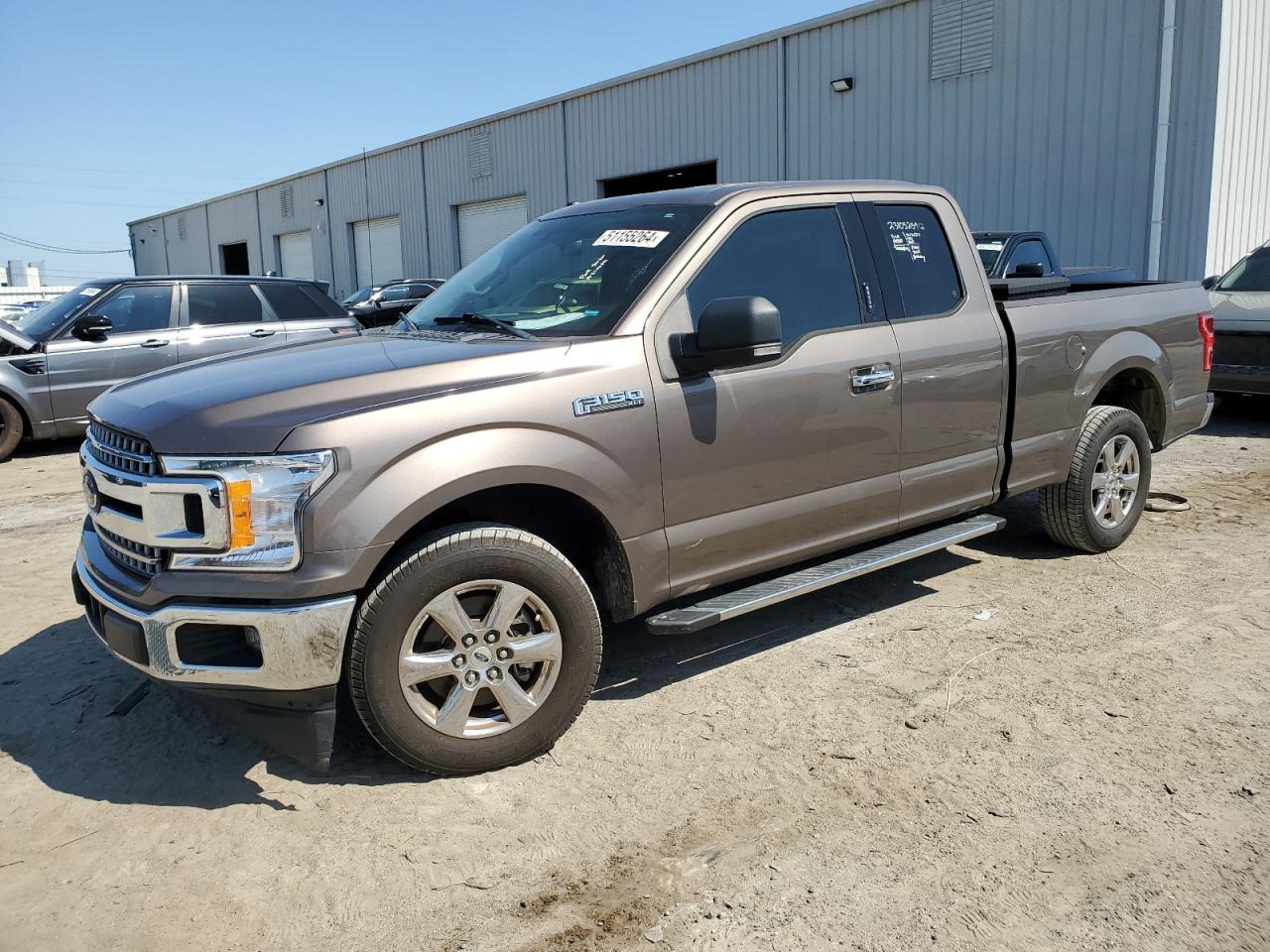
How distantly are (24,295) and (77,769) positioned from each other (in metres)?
44.6

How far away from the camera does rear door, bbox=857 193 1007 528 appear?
4.32m

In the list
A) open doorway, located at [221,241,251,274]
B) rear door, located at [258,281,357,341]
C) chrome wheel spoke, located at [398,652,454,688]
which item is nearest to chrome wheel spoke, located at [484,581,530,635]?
chrome wheel spoke, located at [398,652,454,688]

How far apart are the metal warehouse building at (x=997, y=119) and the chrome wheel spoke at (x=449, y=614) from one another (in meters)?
13.1

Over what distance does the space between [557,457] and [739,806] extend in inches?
49.2

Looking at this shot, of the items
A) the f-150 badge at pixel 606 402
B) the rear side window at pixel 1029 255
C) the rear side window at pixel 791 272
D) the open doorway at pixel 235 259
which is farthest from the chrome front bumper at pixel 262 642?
the open doorway at pixel 235 259

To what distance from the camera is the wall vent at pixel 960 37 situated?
14.7 metres

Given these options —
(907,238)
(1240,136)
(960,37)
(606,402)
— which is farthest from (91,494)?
(960,37)

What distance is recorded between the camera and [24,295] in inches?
1590

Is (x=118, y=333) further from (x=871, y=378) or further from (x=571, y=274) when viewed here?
(x=871, y=378)

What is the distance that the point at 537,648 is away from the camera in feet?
10.5

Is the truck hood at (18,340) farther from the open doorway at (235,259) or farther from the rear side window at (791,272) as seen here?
the open doorway at (235,259)

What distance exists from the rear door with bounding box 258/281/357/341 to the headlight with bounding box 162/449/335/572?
7739 mm

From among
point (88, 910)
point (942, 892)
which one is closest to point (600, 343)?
point (942, 892)

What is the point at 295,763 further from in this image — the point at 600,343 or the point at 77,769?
the point at 600,343
